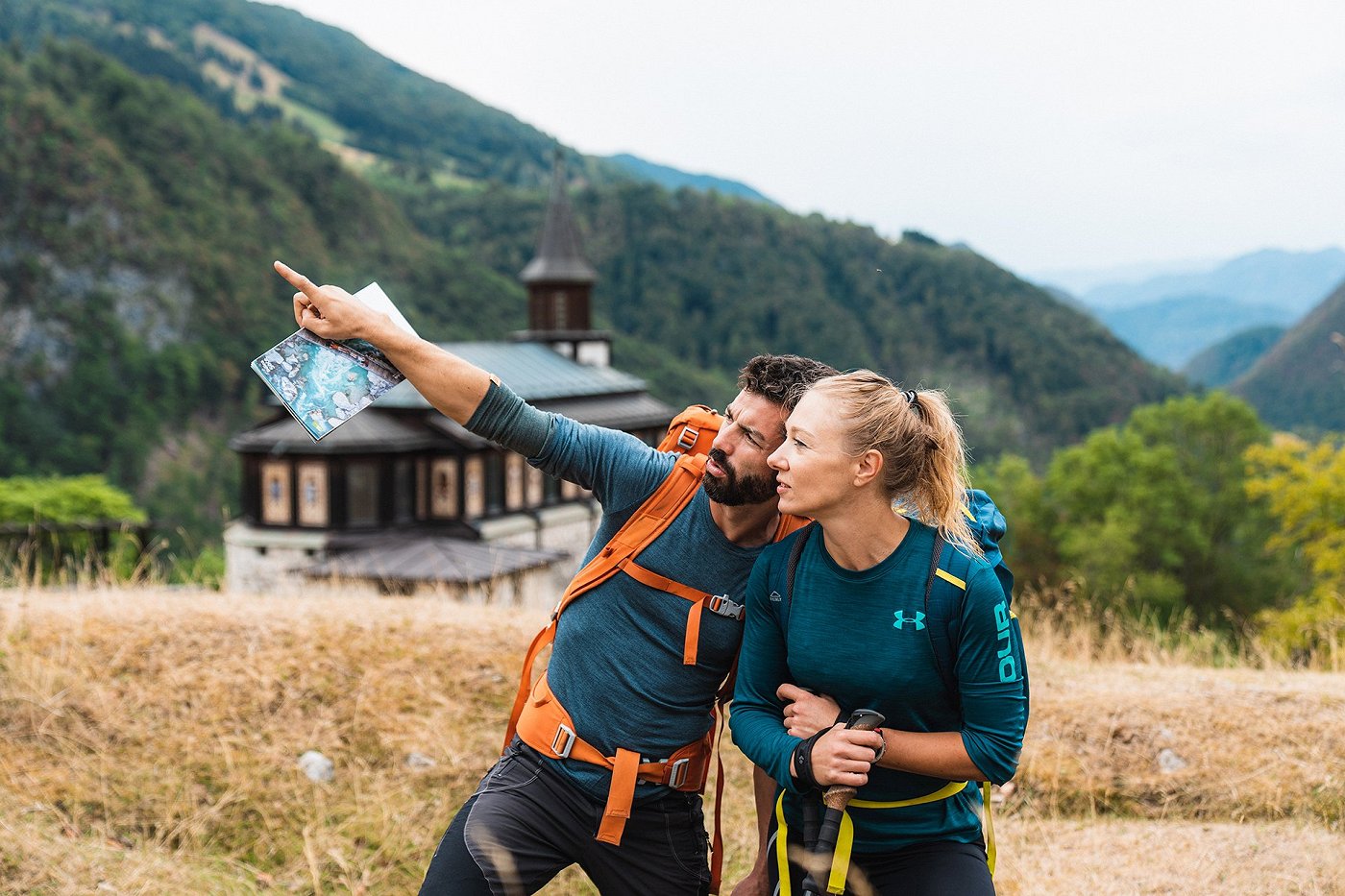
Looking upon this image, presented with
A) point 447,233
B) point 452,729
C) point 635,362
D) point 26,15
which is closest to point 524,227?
point 447,233

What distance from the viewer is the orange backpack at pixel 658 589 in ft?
9.10

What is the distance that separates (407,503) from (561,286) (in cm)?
1377

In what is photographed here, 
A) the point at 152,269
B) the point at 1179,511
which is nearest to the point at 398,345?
the point at 1179,511

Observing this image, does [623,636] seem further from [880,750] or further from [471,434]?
[471,434]

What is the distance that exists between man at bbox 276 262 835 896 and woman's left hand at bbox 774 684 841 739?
323 millimetres

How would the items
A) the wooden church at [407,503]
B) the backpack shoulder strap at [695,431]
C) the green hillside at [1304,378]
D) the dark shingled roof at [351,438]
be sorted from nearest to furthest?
the backpack shoulder strap at [695,431] < the wooden church at [407,503] < the dark shingled roof at [351,438] < the green hillside at [1304,378]

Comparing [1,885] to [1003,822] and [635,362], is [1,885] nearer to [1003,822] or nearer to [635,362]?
[1003,822]

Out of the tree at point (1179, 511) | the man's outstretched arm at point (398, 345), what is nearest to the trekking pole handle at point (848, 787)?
the man's outstretched arm at point (398, 345)

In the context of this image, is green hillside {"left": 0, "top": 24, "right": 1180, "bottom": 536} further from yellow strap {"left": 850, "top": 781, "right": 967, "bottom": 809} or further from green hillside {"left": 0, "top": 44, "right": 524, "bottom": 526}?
yellow strap {"left": 850, "top": 781, "right": 967, "bottom": 809}

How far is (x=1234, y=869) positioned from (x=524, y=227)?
132515 millimetres

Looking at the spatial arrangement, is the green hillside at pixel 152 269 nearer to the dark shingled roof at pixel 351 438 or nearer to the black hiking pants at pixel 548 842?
the dark shingled roof at pixel 351 438

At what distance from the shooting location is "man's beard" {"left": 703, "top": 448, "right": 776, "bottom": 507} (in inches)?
105

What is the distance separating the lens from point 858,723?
7.88 ft

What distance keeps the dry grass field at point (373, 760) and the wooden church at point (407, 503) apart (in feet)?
61.1
